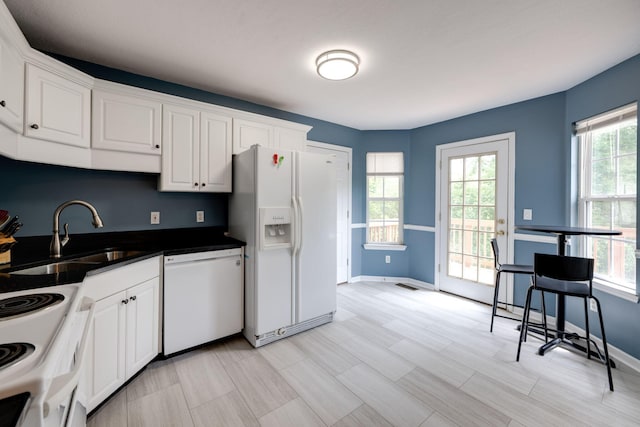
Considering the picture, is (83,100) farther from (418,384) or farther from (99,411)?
(418,384)

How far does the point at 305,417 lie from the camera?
→ 5.26 ft

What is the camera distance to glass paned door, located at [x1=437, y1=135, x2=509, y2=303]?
3.22m

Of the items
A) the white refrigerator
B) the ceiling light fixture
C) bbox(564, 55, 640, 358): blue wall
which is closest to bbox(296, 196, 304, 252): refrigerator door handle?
the white refrigerator

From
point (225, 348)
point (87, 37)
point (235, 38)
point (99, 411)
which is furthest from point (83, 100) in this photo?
point (225, 348)

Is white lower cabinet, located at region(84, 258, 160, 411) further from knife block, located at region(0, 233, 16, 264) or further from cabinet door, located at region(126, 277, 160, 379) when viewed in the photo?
knife block, located at region(0, 233, 16, 264)

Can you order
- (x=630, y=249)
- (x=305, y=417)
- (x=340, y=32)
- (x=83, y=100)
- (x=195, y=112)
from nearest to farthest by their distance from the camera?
(x=305, y=417)
(x=340, y=32)
(x=83, y=100)
(x=630, y=249)
(x=195, y=112)

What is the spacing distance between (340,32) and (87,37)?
1.82 metres

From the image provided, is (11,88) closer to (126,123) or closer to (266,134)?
(126,123)

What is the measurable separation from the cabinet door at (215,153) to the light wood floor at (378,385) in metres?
1.50

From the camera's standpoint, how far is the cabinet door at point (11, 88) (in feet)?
4.66

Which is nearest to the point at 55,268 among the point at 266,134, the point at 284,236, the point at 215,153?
the point at 215,153

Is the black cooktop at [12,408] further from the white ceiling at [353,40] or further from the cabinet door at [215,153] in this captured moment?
the cabinet door at [215,153]

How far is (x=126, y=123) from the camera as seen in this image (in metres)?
2.13

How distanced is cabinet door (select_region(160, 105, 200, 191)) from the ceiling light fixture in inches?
48.5
